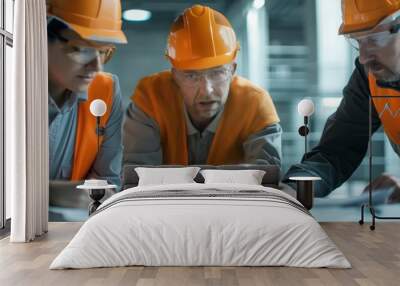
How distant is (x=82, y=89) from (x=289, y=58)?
2.42m

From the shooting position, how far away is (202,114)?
683 centimetres

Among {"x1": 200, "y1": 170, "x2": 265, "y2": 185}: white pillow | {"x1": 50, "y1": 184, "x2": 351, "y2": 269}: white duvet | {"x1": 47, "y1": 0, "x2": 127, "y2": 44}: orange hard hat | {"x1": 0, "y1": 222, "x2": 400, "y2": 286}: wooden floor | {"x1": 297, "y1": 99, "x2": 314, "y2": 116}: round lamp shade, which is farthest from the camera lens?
{"x1": 47, "y1": 0, "x2": 127, "y2": 44}: orange hard hat

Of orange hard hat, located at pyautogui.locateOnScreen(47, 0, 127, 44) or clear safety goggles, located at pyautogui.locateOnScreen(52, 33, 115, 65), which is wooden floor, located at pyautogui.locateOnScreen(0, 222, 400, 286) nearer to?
clear safety goggles, located at pyautogui.locateOnScreen(52, 33, 115, 65)

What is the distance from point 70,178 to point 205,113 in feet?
5.63

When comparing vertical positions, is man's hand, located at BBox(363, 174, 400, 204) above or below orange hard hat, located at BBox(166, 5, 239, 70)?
below

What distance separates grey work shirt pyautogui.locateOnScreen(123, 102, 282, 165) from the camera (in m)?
6.80

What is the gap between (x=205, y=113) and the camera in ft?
22.4

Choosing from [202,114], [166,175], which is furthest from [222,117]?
[166,175]

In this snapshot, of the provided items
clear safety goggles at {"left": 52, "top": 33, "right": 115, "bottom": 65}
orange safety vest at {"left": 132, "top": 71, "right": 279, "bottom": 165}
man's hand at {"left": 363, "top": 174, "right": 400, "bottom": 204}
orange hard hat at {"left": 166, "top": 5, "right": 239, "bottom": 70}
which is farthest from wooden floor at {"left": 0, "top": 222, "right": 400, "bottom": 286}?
orange hard hat at {"left": 166, "top": 5, "right": 239, "bottom": 70}

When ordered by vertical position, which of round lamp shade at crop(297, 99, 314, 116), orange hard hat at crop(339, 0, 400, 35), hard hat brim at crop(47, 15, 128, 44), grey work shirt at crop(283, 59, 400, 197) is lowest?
grey work shirt at crop(283, 59, 400, 197)

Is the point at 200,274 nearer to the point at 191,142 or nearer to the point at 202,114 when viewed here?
the point at 191,142

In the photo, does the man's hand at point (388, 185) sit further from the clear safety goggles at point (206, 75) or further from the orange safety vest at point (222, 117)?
the clear safety goggles at point (206, 75)

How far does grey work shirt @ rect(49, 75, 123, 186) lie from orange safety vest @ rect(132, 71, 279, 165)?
1.30ft

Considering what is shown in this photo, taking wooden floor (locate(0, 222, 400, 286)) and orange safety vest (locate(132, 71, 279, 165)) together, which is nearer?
wooden floor (locate(0, 222, 400, 286))
